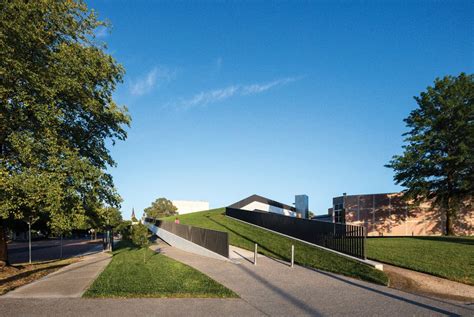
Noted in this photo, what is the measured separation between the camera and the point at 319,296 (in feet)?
26.7

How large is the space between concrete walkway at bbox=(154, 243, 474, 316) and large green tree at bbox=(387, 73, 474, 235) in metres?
21.4

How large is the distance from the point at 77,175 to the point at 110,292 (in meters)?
4.95

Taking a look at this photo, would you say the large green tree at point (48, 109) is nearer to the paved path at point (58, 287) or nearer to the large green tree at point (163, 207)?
the paved path at point (58, 287)

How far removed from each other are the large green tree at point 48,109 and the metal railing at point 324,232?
9.88 metres

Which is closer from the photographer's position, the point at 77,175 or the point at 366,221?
the point at 77,175

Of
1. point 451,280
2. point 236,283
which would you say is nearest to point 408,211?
point 451,280

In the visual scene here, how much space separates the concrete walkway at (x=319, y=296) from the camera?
6812mm

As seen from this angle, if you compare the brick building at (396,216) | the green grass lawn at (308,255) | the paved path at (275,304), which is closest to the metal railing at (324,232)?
the green grass lawn at (308,255)

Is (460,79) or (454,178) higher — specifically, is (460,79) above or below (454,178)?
above

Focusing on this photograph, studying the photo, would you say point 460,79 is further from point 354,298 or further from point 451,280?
point 354,298

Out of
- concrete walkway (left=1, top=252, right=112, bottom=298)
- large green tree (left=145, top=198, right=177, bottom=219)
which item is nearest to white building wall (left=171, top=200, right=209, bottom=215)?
large green tree (left=145, top=198, right=177, bottom=219)

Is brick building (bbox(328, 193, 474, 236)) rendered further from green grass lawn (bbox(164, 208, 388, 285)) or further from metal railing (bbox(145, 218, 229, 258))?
metal railing (bbox(145, 218, 229, 258))

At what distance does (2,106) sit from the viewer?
1125cm

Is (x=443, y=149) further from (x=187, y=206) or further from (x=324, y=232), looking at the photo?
(x=187, y=206)
